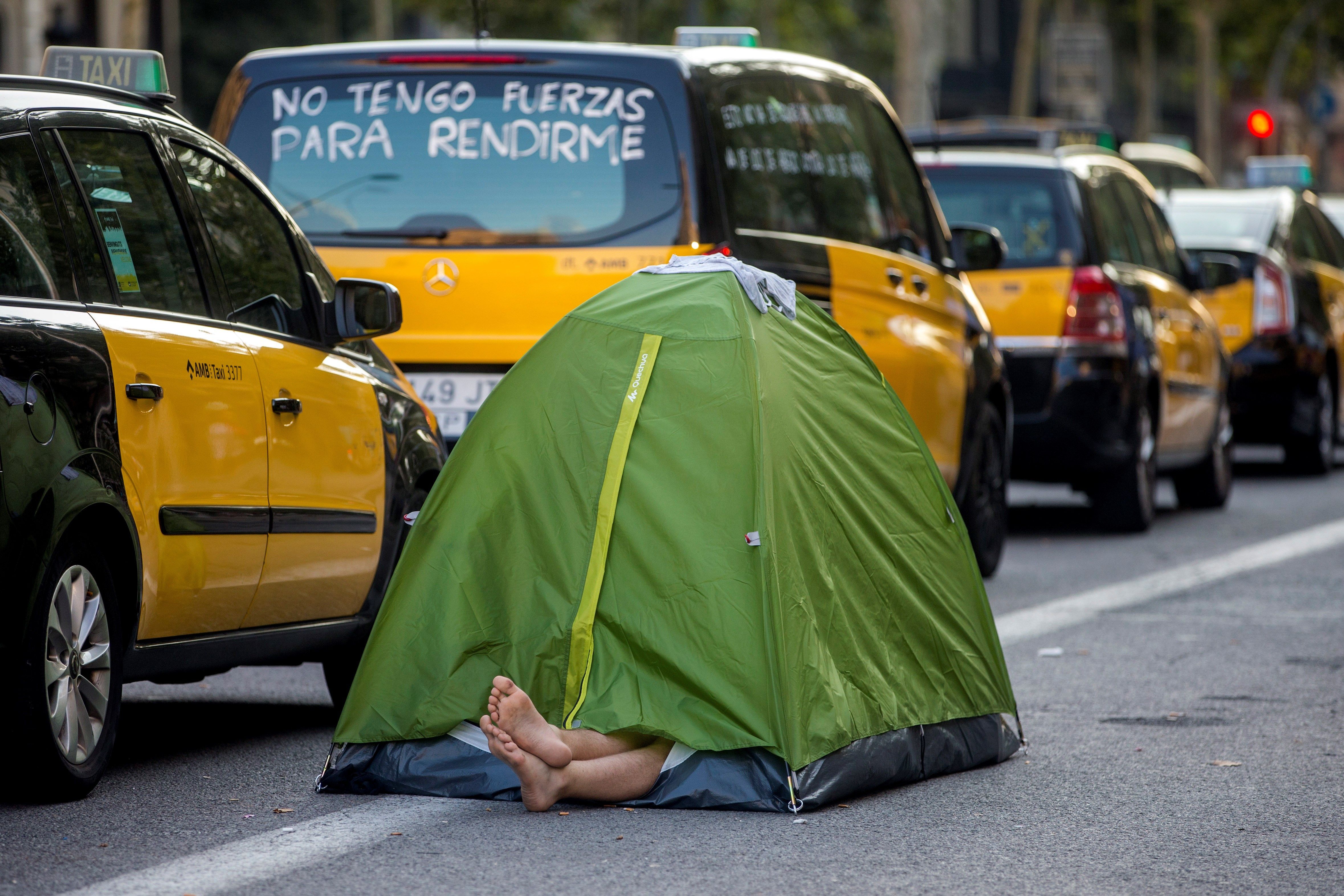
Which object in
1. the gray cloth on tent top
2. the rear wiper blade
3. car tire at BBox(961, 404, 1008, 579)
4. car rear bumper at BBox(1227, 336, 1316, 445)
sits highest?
the gray cloth on tent top

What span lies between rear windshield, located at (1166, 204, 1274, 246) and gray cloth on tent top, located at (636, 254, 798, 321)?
33.2 feet

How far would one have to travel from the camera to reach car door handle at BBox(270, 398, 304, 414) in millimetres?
5504

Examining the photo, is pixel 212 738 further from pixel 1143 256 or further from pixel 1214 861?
pixel 1143 256

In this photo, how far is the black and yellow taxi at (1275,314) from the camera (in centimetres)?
1460

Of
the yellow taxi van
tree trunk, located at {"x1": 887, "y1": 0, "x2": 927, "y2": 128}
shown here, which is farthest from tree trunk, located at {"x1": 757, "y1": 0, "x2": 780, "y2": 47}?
the yellow taxi van

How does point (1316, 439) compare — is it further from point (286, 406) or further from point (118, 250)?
point (118, 250)

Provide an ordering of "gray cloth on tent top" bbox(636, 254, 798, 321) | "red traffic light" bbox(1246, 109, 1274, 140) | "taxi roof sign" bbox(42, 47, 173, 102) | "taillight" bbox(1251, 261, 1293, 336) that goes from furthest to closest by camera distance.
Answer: "red traffic light" bbox(1246, 109, 1274, 140) → "taillight" bbox(1251, 261, 1293, 336) → "taxi roof sign" bbox(42, 47, 173, 102) → "gray cloth on tent top" bbox(636, 254, 798, 321)

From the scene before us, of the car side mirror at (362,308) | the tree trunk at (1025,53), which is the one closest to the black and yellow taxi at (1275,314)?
the car side mirror at (362,308)

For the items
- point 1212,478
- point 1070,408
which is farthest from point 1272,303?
point 1070,408

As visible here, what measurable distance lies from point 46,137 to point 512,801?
1.80 meters

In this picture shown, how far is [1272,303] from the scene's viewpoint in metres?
14.6

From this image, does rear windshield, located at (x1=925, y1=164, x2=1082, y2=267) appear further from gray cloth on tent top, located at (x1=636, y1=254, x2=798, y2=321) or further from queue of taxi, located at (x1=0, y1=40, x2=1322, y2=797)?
gray cloth on tent top, located at (x1=636, y1=254, x2=798, y2=321)

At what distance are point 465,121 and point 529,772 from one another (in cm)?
316

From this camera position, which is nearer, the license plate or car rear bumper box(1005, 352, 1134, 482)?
the license plate
